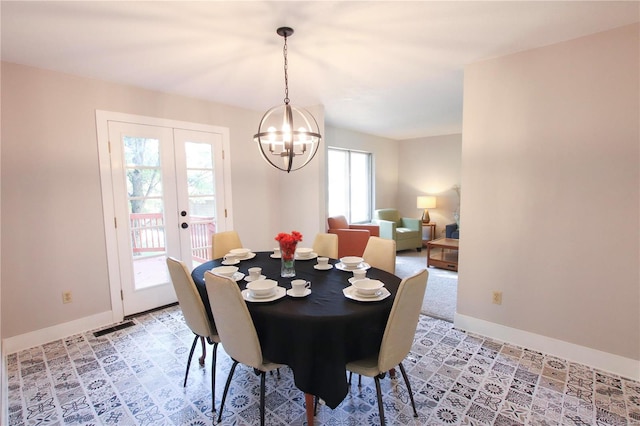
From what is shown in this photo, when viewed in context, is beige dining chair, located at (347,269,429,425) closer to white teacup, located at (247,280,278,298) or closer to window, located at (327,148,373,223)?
white teacup, located at (247,280,278,298)

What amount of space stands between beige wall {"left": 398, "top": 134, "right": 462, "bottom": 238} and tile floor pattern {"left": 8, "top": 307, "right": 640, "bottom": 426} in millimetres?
4464

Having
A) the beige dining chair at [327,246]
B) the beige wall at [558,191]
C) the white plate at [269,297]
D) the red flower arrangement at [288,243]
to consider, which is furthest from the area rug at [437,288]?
the white plate at [269,297]

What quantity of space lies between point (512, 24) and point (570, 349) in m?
2.42

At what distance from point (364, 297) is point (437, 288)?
8.31 feet

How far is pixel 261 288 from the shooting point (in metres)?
1.77

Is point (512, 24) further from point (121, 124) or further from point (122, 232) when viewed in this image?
point (122, 232)

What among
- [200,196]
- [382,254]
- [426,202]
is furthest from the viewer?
[426,202]

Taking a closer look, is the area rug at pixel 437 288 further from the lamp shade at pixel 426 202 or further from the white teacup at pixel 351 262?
the lamp shade at pixel 426 202

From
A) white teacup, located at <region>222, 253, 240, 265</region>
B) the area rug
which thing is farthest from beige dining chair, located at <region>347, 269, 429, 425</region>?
the area rug

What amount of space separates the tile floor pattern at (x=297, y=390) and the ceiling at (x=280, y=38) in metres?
2.38

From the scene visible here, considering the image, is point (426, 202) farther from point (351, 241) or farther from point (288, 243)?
point (288, 243)

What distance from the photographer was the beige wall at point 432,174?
6586 mm

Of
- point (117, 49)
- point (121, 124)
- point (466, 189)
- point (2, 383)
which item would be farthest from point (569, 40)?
point (2, 383)

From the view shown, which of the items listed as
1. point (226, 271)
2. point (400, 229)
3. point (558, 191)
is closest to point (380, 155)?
point (400, 229)
